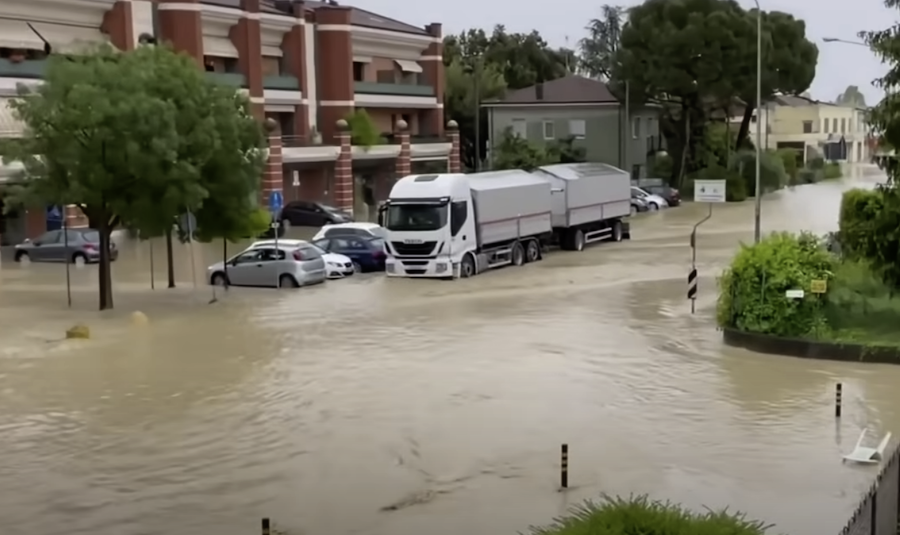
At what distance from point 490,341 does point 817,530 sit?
12897 mm

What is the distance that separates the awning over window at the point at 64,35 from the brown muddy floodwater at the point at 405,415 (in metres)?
21.4

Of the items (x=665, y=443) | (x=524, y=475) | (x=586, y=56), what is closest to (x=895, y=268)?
(x=665, y=443)

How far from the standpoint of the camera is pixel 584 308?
2980 centimetres

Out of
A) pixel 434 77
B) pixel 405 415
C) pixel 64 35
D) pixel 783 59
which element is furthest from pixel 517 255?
pixel 783 59

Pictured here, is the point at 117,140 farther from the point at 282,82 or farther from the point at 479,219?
the point at 282,82

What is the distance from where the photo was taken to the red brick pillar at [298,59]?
65000mm

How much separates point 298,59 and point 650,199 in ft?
67.1

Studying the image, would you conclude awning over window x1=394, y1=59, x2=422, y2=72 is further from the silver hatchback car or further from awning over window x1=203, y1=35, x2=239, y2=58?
the silver hatchback car

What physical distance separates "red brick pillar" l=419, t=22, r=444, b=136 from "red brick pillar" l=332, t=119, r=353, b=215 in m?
13.6

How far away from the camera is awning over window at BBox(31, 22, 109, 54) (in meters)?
50.0

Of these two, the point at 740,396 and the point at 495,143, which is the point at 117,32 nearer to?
the point at 495,143

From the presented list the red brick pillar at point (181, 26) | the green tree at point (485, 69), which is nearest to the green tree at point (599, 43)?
the green tree at point (485, 69)

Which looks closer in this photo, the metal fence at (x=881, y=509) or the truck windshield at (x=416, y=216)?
the metal fence at (x=881, y=509)

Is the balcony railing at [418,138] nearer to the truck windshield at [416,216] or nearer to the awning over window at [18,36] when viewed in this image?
the awning over window at [18,36]
